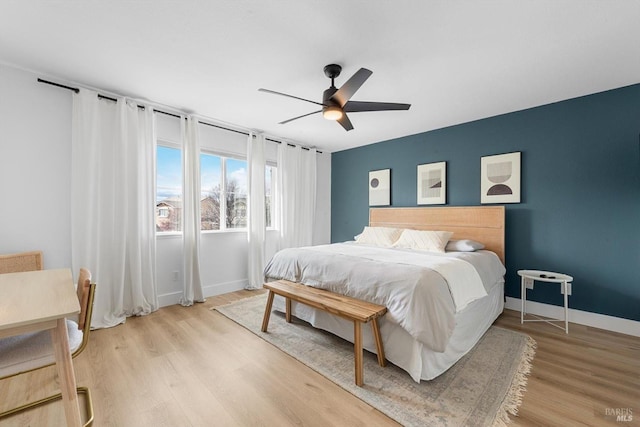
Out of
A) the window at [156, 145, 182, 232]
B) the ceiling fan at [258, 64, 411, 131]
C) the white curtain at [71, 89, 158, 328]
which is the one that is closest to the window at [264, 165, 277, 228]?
the window at [156, 145, 182, 232]

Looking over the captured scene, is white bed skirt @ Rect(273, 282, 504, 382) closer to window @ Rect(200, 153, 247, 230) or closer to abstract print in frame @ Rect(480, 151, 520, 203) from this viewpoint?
abstract print in frame @ Rect(480, 151, 520, 203)

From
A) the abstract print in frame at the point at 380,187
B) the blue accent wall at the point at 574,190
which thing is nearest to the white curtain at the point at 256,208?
the abstract print in frame at the point at 380,187

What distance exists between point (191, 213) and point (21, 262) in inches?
61.2

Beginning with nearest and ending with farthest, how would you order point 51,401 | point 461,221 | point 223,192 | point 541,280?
1. point 51,401
2. point 541,280
3. point 461,221
4. point 223,192

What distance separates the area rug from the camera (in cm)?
163

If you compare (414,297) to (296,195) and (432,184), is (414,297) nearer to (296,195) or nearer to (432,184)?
(432,184)

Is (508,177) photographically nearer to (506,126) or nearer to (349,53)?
(506,126)

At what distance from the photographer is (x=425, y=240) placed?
3461mm

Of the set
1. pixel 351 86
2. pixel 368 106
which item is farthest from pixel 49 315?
pixel 368 106

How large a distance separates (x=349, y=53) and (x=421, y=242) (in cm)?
238

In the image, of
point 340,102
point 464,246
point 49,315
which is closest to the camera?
point 49,315

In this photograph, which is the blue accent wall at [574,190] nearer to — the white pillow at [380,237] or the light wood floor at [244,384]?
the light wood floor at [244,384]

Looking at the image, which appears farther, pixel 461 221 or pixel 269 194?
pixel 269 194

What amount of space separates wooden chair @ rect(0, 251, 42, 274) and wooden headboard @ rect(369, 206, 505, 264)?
4.26 metres
